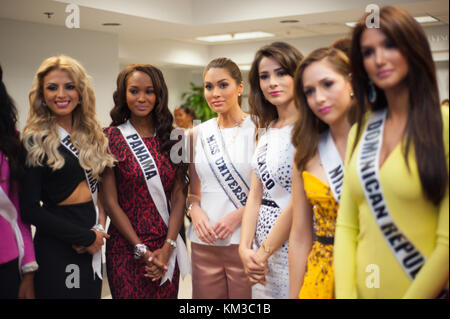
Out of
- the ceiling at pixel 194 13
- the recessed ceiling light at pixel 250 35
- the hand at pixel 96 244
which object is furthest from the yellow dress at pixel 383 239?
the recessed ceiling light at pixel 250 35

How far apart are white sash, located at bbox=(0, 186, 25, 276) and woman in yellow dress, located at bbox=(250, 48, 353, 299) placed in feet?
3.48

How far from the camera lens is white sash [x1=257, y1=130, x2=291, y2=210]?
6.99ft

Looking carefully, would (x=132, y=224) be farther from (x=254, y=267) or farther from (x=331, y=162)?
(x=331, y=162)

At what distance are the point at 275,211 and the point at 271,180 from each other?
139 mm

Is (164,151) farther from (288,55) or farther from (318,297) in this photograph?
(318,297)

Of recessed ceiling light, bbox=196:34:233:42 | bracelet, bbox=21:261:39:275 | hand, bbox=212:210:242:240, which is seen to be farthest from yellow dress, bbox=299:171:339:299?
recessed ceiling light, bbox=196:34:233:42

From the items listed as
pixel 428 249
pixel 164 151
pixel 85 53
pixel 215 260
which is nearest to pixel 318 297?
pixel 428 249

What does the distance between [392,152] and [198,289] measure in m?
1.49

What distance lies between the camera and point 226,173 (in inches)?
97.0

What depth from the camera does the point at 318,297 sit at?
1.62 metres

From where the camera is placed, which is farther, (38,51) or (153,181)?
(38,51)

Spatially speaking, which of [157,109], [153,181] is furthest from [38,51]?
[153,181]

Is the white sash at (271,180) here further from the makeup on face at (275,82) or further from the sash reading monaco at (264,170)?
the makeup on face at (275,82)

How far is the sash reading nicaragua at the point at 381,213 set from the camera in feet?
4.39
